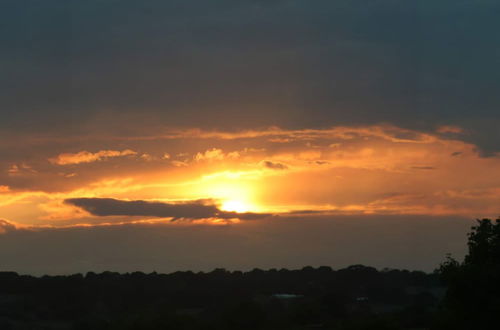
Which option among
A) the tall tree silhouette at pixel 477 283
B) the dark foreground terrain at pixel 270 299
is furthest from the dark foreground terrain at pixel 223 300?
the tall tree silhouette at pixel 477 283

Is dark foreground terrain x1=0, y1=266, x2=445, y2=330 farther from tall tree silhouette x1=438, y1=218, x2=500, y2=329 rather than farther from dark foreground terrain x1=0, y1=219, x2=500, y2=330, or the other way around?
tall tree silhouette x1=438, y1=218, x2=500, y2=329

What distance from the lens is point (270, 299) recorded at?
344 feet

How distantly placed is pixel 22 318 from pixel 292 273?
61.2m

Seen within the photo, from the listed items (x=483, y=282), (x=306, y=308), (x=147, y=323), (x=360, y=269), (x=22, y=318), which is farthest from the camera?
(x=360, y=269)

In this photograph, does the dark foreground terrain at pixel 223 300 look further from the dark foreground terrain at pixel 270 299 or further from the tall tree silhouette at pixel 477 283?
the tall tree silhouette at pixel 477 283

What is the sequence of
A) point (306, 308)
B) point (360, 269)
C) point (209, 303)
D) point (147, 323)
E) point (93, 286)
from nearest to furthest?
1. point (147, 323)
2. point (306, 308)
3. point (209, 303)
4. point (93, 286)
5. point (360, 269)

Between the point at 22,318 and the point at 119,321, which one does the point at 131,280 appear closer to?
the point at 22,318

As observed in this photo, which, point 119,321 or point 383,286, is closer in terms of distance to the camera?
point 119,321

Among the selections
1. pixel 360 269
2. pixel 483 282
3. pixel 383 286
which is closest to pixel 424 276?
pixel 360 269

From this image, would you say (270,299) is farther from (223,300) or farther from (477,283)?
(477,283)

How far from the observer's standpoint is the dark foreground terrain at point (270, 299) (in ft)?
152

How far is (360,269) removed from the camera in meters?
140

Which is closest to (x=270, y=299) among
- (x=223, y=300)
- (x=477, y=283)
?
(x=223, y=300)

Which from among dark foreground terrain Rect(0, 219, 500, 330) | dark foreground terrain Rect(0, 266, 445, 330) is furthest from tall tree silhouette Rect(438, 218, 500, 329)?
dark foreground terrain Rect(0, 266, 445, 330)
